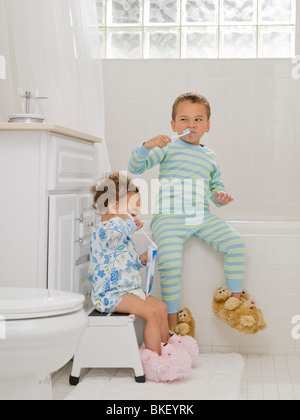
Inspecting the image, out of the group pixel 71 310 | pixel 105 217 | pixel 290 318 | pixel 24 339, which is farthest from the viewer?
pixel 290 318

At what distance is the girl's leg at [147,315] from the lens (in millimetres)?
2385

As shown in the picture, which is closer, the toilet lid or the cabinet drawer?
the toilet lid

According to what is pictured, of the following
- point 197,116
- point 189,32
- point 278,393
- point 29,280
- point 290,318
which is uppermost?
point 189,32

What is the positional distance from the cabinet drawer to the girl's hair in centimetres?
10

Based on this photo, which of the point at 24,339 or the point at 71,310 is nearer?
the point at 24,339

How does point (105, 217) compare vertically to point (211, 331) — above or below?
above

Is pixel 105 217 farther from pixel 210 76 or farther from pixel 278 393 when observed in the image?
pixel 210 76

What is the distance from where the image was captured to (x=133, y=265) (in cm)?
250

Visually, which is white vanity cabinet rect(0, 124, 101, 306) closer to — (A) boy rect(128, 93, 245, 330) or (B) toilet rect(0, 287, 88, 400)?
(B) toilet rect(0, 287, 88, 400)

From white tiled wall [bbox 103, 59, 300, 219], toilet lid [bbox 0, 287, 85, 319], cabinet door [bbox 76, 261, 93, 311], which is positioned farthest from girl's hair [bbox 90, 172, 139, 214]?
white tiled wall [bbox 103, 59, 300, 219]

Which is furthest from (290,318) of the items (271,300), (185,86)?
(185,86)

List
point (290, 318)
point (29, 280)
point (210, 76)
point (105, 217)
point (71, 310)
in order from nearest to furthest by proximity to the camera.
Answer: point (71, 310) → point (29, 280) → point (105, 217) → point (290, 318) → point (210, 76)

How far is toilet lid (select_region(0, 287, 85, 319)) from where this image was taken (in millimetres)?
1624

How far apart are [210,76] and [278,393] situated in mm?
2313
